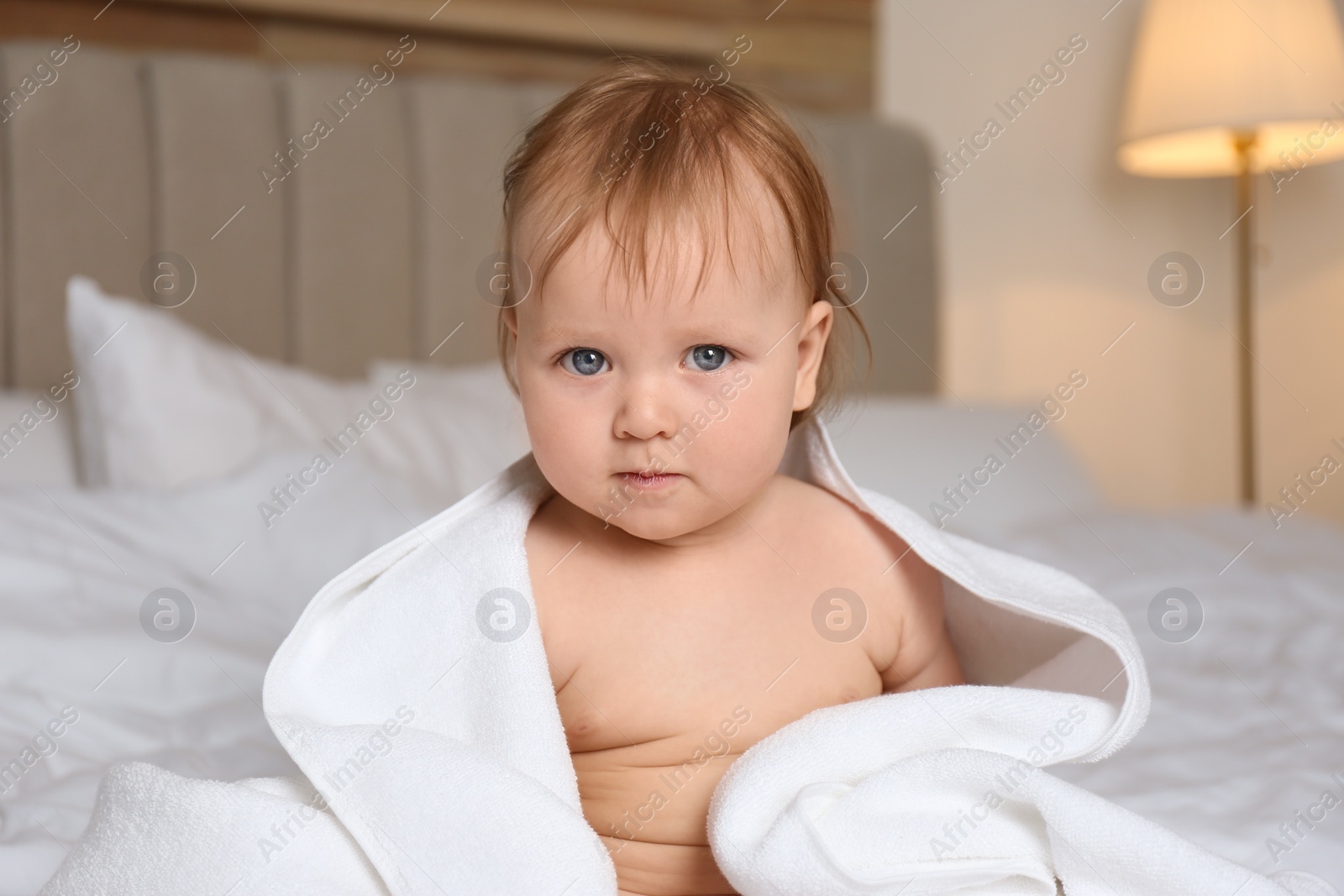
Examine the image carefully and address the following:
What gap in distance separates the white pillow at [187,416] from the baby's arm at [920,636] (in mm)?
714

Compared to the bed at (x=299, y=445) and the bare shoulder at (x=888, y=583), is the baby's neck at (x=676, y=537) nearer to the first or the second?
the bare shoulder at (x=888, y=583)

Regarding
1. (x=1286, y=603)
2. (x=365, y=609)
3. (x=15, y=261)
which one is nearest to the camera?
(x=365, y=609)

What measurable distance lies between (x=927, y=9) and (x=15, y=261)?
1.93 meters

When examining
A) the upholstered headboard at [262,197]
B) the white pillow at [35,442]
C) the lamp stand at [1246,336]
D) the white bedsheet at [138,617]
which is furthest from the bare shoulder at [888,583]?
the lamp stand at [1246,336]

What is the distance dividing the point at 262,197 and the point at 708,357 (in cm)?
136

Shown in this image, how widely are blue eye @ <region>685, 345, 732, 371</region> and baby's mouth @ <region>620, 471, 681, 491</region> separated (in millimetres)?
76

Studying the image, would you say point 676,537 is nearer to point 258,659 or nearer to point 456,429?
point 258,659

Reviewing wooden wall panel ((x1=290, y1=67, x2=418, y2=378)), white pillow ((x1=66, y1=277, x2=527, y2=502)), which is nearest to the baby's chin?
white pillow ((x1=66, y1=277, x2=527, y2=502))

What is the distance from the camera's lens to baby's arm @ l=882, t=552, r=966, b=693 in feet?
2.85

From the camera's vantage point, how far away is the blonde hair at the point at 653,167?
0.72 m

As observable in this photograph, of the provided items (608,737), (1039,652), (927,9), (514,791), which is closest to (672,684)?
(608,737)

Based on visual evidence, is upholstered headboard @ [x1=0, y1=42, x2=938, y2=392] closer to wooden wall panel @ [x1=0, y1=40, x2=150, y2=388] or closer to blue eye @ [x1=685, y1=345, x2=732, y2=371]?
wooden wall panel @ [x1=0, y1=40, x2=150, y2=388]

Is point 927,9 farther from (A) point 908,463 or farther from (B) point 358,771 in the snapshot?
(B) point 358,771

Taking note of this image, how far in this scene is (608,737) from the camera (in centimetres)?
78
